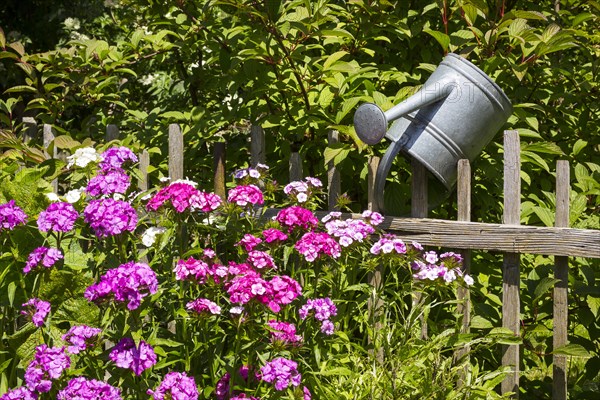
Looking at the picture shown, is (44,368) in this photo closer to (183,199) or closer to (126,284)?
(126,284)

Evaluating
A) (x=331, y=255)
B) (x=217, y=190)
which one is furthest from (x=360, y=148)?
(x=217, y=190)

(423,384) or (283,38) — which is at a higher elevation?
(283,38)

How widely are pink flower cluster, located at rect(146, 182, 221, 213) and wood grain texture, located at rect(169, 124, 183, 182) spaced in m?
0.73

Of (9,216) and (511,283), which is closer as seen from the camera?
(9,216)

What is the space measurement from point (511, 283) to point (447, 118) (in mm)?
613

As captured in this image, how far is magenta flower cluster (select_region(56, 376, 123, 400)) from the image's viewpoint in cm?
205

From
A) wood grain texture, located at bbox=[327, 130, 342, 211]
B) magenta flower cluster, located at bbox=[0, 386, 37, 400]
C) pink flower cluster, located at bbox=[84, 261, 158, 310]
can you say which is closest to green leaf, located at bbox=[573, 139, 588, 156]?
wood grain texture, located at bbox=[327, 130, 342, 211]

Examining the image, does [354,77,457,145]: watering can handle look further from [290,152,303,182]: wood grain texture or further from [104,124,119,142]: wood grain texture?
[104,124,119,142]: wood grain texture

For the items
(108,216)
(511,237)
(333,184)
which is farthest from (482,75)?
(108,216)

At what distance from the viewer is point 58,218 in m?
2.35

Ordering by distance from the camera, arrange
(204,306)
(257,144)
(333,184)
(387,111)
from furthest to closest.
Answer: (257,144)
(333,184)
(387,111)
(204,306)

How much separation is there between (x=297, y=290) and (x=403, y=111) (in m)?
0.78

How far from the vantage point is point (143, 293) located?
2189mm

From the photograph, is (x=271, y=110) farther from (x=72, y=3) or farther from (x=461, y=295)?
(x=72, y=3)
